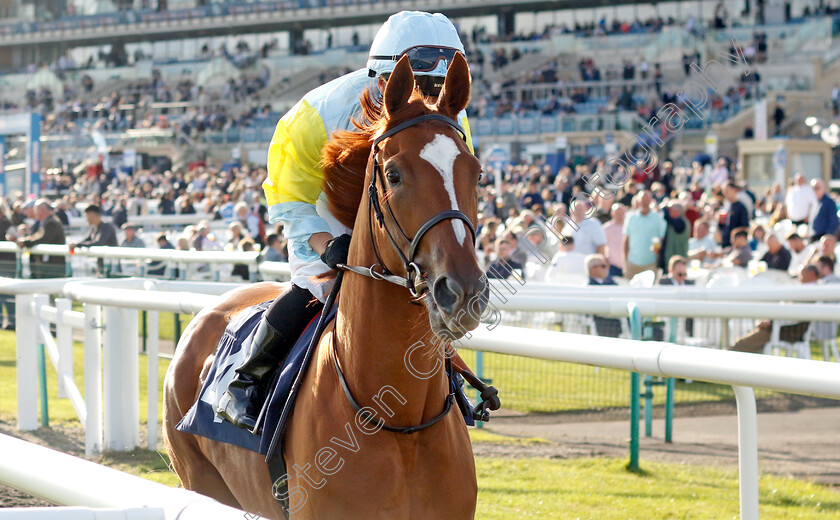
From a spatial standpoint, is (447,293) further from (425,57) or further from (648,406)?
(648,406)

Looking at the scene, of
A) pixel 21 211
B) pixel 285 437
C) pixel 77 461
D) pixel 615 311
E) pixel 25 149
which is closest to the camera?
pixel 77 461

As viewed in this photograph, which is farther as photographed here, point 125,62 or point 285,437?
point 125,62

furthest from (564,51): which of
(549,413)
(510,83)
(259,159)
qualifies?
(549,413)

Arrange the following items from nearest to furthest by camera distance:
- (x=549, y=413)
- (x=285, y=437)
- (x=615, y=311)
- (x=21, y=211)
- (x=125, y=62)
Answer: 1. (x=285, y=437)
2. (x=615, y=311)
3. (x=549, y=413)
4. (x=21, y=211)
5. (x=125, y=62)

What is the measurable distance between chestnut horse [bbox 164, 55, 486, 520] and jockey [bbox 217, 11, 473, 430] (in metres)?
0.19

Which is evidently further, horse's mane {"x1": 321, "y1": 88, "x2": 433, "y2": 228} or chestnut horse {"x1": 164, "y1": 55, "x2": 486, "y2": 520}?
horse's mane {"x1": 321, "y1": 88, "x2": 433, "y2": 228}

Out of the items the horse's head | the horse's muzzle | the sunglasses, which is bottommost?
the horse's muzzle

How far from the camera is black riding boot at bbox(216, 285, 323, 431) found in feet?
8.57

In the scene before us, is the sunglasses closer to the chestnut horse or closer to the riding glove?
the chestnut horse

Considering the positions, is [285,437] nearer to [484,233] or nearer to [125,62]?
[484,233]

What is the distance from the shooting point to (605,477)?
15.6ft

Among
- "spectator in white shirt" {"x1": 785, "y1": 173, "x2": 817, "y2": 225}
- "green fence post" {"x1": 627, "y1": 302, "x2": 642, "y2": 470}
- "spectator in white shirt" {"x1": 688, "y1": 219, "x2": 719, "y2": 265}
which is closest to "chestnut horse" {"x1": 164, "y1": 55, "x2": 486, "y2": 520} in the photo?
"green fence post" {"x1": 627, "y1": 302, "x2": 642, "y2": 470}

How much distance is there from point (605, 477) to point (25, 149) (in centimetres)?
1485

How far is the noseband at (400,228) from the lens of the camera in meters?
2.02
